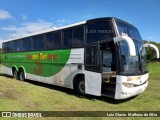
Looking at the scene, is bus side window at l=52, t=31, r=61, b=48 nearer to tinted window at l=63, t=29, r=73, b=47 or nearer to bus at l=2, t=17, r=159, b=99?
bus at l=2, t=17, r=159, b=99

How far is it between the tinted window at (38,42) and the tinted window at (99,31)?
15.1 ft

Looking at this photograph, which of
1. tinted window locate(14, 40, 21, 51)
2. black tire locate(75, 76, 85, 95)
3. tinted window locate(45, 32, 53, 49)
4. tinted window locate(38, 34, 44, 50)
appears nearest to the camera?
black tire locate(75, 76, 85, 95)

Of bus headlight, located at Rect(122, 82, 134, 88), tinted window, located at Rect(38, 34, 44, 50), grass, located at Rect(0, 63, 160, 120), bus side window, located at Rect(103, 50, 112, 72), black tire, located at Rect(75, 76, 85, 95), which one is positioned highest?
tinted window, located at Rect(38, 34, 44, 50)

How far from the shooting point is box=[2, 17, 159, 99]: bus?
10195 mm

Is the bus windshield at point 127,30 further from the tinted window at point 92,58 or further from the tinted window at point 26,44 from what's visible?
the tinted window at point 26,44

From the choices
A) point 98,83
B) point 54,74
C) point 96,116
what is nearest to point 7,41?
point 54,74

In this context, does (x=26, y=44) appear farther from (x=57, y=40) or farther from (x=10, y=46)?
(x=57, y=40)

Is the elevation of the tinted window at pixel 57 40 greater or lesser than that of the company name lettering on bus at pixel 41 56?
greater

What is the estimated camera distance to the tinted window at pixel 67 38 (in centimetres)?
1277

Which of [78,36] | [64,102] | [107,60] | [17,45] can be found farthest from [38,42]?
[64,102]

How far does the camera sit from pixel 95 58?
11.1 m

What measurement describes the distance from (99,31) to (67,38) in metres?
2.46

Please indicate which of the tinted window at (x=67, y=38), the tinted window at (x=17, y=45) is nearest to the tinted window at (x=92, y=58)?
the tinted window at (x=67, y=38)

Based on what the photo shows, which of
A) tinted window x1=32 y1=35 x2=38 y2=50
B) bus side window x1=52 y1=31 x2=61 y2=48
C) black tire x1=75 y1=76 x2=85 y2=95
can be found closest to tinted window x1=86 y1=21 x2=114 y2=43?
black tire x1=75 y1=76 x2=85 y2=95
